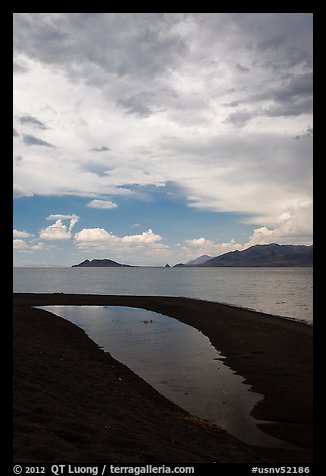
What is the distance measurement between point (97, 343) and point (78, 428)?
58.9 ft

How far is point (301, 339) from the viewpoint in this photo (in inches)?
1043

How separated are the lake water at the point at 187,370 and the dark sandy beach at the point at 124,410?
614 millimetres

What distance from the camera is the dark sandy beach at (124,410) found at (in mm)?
7449

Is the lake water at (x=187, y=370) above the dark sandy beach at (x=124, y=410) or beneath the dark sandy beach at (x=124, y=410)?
beneath

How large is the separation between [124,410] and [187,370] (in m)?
8.34

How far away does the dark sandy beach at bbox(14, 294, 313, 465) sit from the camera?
24.4 feet

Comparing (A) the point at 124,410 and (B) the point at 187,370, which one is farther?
(B) the point at 187,370

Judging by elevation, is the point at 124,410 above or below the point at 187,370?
above

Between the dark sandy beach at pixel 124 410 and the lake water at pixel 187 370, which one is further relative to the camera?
the lake water at pixel 187 370

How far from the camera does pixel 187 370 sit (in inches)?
735

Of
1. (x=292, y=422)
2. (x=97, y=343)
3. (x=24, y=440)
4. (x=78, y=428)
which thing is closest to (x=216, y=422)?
(x=292, y=422)

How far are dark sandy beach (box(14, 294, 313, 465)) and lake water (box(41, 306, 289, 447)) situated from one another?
614 millimetres
